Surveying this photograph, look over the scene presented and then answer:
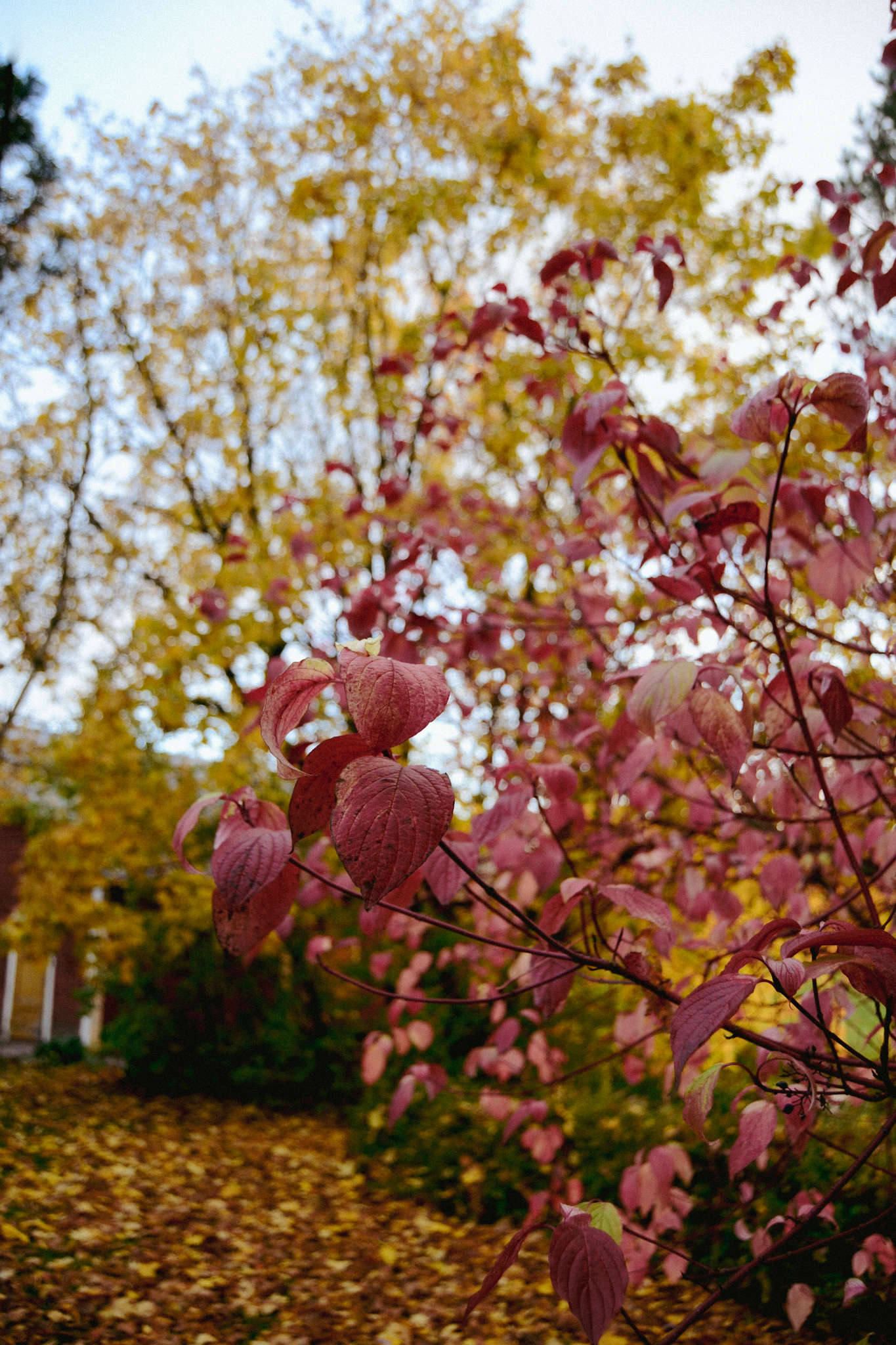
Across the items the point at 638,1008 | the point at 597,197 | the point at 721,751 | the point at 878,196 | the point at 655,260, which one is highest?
the point at 878,196

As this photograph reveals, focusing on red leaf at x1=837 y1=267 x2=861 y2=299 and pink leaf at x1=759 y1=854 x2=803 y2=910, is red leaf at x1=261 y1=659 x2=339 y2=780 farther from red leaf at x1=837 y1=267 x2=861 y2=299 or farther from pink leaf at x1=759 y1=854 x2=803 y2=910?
red leaf at x1=837 y1=267 x2=861 y2=299

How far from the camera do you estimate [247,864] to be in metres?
0.80

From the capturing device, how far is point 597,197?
22.5 feet

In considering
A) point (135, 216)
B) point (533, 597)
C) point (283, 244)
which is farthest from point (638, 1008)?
point (135, 216)

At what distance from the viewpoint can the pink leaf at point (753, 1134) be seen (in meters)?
1.16

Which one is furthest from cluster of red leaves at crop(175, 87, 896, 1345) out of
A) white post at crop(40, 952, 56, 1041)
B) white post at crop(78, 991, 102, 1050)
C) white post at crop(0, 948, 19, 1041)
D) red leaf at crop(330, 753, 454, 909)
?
white post at crop(0, 948, 19, 1041)

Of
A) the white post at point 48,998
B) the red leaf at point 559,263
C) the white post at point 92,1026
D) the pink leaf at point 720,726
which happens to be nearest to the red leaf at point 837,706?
the pink leaf at point 720,726

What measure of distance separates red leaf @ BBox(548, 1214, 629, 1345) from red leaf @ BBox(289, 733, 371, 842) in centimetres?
46

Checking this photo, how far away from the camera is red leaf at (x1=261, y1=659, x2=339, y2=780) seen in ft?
2.56

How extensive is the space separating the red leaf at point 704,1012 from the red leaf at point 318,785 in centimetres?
35

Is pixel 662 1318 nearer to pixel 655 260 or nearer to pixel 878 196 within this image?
pixel 655 260

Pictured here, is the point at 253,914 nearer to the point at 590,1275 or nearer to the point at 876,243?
the point at 590,1275

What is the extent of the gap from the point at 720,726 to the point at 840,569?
0.59 meters

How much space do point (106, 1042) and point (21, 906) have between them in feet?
4.31
